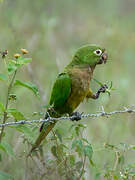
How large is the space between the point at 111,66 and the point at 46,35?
146 centimetres

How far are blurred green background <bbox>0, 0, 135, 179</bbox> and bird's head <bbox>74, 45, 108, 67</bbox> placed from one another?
2.67 feet

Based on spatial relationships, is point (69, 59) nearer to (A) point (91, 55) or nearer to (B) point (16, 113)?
(A) point (91, 55)

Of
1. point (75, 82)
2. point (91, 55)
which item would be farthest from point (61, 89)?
point (91, 55)

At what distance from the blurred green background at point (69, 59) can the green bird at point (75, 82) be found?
71 cm

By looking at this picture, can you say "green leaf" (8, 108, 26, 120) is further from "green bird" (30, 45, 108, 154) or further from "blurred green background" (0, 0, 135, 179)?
"blurred green background" (0, 0, 135, 179)

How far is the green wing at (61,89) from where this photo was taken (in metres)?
4.23

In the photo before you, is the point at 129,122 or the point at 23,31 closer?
the point at 129,122

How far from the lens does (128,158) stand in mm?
5898

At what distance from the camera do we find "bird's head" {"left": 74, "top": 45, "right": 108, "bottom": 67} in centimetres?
434

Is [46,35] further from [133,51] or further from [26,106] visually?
[133,51]

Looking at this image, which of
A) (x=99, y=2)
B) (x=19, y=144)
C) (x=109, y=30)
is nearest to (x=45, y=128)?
(x=19, y=144)

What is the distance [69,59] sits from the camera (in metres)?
7.60

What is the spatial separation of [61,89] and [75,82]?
0.57 feet

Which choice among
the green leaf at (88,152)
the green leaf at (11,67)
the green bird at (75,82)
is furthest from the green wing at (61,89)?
the green leaf at (11,67)
